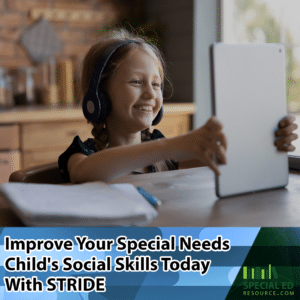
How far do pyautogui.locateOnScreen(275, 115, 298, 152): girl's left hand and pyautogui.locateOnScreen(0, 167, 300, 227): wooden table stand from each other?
3.7 inches

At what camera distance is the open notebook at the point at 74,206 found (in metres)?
0.53

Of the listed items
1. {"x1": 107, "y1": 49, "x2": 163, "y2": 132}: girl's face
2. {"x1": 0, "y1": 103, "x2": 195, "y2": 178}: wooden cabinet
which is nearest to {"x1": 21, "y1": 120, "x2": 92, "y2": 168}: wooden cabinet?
{"x1": 0, "y1": 103, "x2": 195, "y2": 178}: wooden cabinet

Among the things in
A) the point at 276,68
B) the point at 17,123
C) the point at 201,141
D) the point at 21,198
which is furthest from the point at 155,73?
the point at 17,123

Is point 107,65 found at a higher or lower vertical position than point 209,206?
higher

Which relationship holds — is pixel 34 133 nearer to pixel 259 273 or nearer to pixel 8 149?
pixel 8 149

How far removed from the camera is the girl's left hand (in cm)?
82

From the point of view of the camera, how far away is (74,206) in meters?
0.56

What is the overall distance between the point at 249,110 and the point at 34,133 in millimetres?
1711

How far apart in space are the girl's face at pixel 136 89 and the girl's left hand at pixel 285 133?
35cm

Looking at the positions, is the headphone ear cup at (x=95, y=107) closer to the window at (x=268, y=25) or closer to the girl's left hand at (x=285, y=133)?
the girl's left hand at (x=285, y=133)

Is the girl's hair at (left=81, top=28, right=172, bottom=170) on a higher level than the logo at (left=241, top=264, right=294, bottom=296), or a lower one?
higher

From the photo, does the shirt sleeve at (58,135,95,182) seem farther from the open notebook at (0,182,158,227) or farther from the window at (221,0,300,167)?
the window at (221,0,300,167)

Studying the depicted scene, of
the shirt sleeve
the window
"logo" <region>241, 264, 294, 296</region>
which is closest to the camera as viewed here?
"logo" <region>241, 264, 294, 296</region>

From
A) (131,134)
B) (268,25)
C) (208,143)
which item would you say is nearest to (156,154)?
(208,143)
